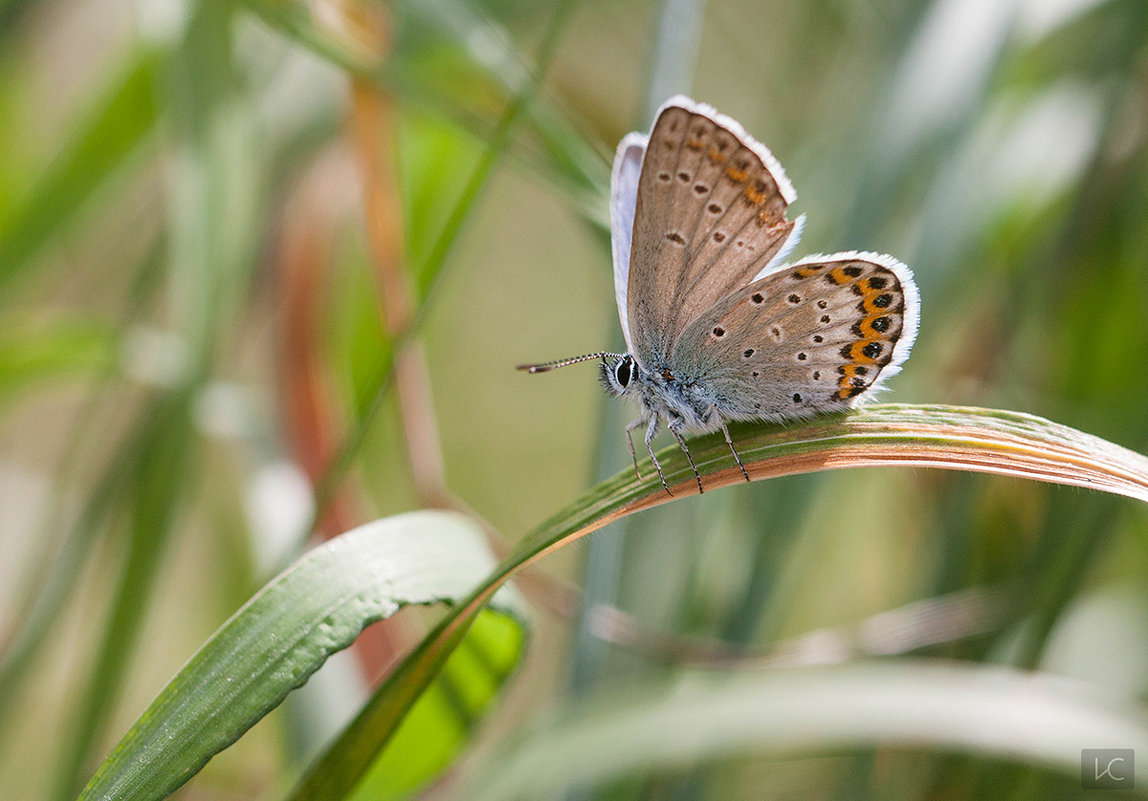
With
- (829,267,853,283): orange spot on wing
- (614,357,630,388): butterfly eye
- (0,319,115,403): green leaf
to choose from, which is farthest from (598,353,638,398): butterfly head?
(0,319,115,403): green leaf

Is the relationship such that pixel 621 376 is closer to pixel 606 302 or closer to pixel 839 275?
pixel 839 275

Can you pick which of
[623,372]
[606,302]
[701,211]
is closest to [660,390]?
[623,372]

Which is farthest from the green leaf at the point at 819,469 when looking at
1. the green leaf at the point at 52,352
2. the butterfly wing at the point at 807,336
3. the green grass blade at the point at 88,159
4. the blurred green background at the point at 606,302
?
the green grass blade at the point at 88,159

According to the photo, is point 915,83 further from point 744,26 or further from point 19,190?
point 19,190

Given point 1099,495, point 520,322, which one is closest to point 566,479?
point 520,322

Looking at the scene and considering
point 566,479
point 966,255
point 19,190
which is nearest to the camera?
point 966,255

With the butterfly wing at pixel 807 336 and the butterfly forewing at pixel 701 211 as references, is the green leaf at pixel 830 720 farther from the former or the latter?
the butterfly forewing at pixel 701 211

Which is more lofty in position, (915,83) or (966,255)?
(915,83)
